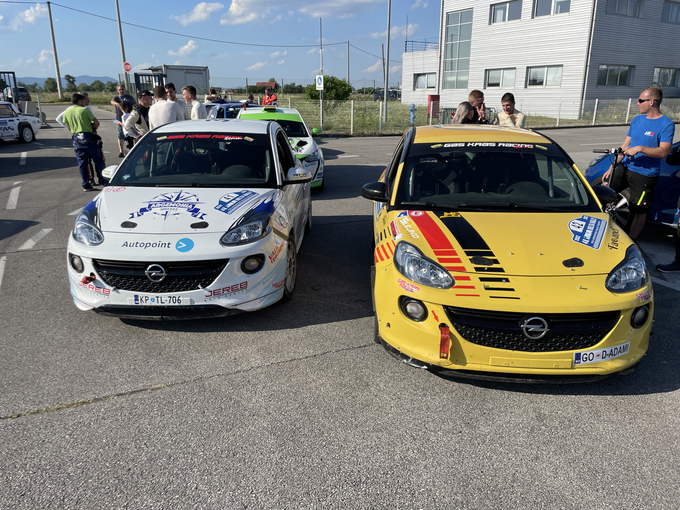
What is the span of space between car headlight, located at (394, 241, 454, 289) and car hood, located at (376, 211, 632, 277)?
0.05m

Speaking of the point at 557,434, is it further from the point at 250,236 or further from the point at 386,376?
the point at 250,236

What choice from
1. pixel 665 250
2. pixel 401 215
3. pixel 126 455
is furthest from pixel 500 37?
pixel 126 455

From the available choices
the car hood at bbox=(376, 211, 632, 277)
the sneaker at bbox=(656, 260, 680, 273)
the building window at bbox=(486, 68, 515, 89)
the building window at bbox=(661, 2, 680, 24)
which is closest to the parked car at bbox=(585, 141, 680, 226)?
the sneaker at bbox=(656, 260, 680, 273)

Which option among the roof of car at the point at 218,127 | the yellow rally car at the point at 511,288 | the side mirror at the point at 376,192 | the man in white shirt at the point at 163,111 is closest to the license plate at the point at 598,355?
the yellow rally car at the point at 511,288

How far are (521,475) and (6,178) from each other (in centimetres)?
1273

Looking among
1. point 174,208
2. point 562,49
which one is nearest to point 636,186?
point 174,208

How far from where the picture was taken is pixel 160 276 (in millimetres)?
3746

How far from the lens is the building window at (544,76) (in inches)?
1211

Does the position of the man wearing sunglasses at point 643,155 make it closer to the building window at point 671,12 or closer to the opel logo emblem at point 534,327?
the opel logo emblem at point 534,327

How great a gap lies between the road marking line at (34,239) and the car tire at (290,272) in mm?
3896

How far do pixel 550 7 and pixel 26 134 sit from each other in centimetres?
2951

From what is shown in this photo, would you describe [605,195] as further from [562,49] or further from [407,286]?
[562,49]

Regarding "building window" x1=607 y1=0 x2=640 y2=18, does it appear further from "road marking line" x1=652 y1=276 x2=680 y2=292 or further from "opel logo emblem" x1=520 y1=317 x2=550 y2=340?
"opel logo emblem" x1=520 y1=317 x2=550 y2=340

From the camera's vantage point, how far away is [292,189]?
5.37 m
